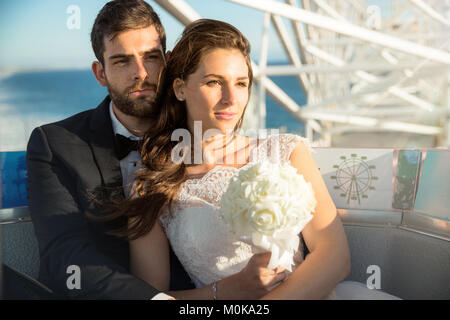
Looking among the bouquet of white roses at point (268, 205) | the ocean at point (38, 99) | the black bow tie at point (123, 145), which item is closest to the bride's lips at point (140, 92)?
the black bow tie at point (123, 145)

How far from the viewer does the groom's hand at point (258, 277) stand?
171 cm

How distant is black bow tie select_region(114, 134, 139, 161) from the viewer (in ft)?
7.41

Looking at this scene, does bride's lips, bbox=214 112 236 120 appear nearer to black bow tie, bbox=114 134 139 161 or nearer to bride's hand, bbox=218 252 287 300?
black bow tie, bbox=114 134 139 161

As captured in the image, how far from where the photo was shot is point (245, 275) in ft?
5.81

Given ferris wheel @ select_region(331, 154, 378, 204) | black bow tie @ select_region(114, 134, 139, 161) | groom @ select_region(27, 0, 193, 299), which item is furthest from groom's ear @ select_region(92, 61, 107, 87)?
ferris wheel @ select_region(331, 154, 378, 204)

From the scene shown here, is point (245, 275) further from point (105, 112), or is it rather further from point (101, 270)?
point (105, 112)

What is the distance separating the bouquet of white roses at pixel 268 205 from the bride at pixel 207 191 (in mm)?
419

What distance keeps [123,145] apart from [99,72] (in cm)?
56

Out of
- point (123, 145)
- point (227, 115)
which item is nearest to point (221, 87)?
point (227, 115)

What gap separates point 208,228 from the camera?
79.6 inches

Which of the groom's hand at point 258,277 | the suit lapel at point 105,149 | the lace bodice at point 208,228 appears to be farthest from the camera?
the suit lapel at point 105,149

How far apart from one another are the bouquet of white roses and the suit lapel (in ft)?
2.83

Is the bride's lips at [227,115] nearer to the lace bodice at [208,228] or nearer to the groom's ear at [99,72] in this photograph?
the lace bodice at [208,228]
